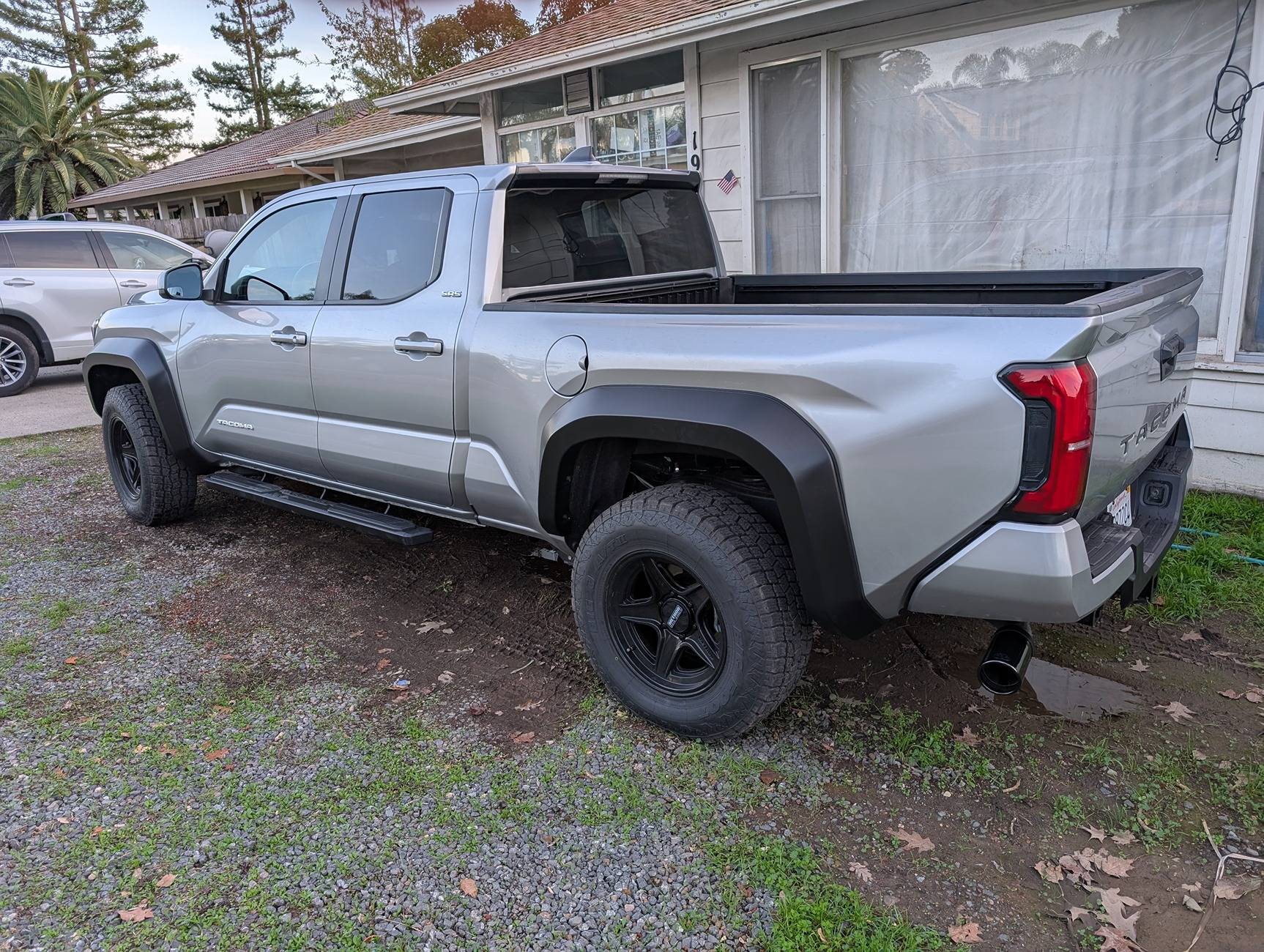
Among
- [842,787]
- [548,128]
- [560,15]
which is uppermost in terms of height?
[560,15]

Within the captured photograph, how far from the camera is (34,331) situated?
10852mm

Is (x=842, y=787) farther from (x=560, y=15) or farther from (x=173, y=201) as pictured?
(x=560, y=15)

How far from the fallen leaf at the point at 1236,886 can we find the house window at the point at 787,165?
5.73 m

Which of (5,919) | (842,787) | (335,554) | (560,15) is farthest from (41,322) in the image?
(560,15)

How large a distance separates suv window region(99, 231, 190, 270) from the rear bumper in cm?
1147

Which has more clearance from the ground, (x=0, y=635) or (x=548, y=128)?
(x=548, y=128)

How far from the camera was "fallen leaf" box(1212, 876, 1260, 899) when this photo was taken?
7.86 ft

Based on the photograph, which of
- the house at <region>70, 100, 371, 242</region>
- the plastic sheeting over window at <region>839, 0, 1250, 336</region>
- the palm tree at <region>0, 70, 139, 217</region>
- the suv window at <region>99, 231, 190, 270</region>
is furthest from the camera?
the palm tree at <region>0, 70, 139, 217</region>

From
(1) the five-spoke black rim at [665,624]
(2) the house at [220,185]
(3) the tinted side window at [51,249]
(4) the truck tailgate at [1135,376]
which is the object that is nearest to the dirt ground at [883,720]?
(1) the five-spoke black rim at [665,624]

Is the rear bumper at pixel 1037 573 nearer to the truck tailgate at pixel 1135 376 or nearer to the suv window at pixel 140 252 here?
the truck tailgate at pixel 1135 376

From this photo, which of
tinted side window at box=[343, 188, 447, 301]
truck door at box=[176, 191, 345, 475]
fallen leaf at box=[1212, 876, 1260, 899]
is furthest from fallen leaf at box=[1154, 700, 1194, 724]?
truck door at box=[176, 191, 345, 475]

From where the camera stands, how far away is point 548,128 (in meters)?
9.70

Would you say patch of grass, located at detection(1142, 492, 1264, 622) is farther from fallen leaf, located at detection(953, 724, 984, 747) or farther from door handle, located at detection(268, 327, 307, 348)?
door handle, located at detection(268, 327, 307, 348)

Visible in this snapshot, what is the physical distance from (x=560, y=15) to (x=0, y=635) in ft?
103
